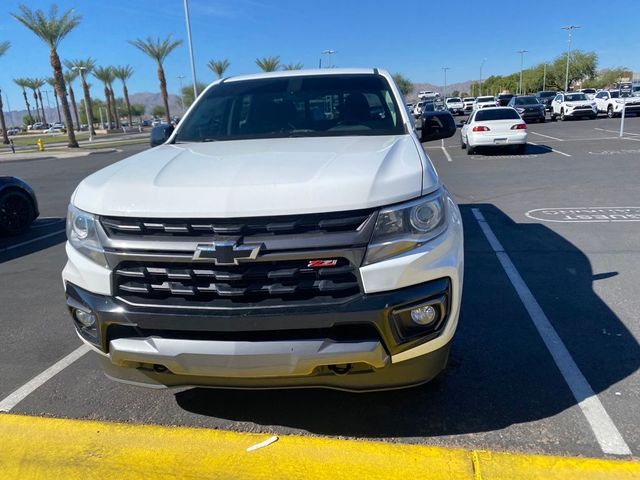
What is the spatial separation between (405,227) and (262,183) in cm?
68

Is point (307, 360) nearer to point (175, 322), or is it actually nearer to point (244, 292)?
point (244, 292)

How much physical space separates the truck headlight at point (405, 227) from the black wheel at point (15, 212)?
7787mm

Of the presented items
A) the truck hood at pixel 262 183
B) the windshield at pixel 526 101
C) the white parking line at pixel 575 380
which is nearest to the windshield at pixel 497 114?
the white parking line at pixel 575 380

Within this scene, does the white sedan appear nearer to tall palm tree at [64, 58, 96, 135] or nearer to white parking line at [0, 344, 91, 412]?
white parking line at [0, 344, 91, 412]

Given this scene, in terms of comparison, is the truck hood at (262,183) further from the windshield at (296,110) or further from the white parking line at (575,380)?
the white parking line at (575,380)

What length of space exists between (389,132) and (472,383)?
174 centimetres

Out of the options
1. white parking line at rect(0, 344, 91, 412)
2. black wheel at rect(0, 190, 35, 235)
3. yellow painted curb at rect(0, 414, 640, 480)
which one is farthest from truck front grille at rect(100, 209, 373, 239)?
black wheel at rect(0, 190, 35, 235)

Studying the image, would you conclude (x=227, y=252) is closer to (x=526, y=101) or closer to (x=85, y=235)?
(x=85, y=235)

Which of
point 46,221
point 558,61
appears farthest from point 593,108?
point 558,61

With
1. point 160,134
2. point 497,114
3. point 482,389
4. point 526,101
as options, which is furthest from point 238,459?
point 526,101

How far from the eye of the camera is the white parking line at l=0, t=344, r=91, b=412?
321 centimetres

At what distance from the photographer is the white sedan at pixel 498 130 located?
15812 mm

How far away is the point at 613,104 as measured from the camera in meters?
32.0

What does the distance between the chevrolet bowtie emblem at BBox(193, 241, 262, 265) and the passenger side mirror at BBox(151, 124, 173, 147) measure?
232 cm
